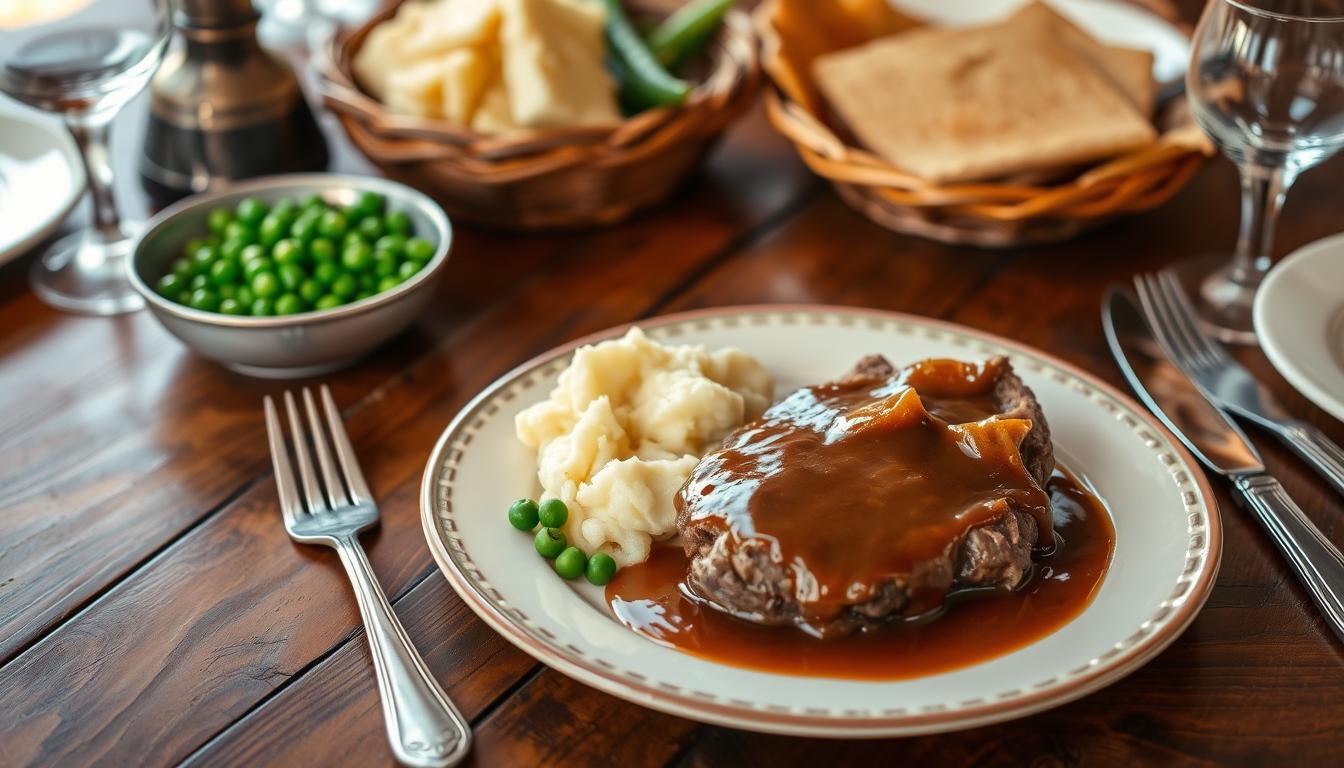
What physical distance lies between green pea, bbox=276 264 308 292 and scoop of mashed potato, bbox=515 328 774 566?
86 centimetres

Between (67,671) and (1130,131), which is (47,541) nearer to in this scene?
(67,671)

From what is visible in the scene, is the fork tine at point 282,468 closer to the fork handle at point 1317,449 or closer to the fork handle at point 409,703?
the fork handle at point 409,703

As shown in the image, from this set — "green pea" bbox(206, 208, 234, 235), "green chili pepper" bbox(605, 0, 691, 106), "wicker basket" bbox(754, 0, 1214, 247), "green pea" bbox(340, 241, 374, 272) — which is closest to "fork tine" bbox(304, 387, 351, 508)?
"green pea" bbox(340, 241, 374, 272)

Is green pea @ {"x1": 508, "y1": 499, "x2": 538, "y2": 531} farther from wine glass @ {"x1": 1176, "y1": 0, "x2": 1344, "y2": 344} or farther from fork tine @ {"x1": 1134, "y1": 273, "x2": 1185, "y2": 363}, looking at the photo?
wine glass @ {"x1": 1176, "y1": 0, "x2": 1344, "y2": 344}

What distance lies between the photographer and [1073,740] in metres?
2.02

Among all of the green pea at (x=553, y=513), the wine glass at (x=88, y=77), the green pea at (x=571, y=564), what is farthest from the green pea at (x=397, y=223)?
the green pea at (x=571, y=564)

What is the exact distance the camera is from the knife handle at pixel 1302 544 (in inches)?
89.2

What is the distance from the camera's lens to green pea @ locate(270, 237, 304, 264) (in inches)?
124

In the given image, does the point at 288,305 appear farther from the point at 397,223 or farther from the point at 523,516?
the point at 523,516

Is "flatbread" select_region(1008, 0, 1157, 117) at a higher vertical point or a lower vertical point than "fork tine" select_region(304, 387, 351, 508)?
higher

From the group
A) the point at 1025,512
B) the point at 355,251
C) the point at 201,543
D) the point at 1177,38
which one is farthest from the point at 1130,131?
the point at 201,543

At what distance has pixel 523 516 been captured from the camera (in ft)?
7.64

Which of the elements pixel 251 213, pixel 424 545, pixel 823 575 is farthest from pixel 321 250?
pixel 823 575

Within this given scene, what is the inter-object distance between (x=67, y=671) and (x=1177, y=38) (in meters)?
3.95
